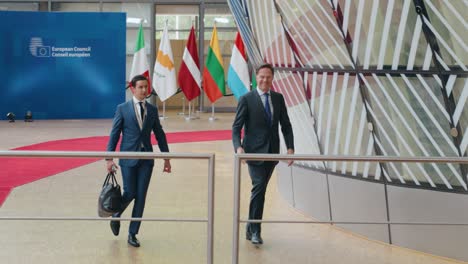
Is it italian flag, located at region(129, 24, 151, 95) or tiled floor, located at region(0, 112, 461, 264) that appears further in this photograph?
italian flag, located at region(129, 24, 151, 95)

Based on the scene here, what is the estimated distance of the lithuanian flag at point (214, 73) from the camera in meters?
23.2

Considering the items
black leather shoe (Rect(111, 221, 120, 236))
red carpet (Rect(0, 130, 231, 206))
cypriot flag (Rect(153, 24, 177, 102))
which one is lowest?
red carpet (Rect(0, 130, 231, 206))

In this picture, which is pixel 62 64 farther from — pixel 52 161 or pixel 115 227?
pixel 115 227

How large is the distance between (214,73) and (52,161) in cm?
1402

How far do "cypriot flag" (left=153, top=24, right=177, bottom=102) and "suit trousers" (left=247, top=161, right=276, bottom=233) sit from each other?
664 inches

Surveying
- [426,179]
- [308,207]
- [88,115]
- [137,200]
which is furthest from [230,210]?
[88,115]

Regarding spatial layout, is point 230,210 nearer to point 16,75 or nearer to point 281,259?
point 281,259

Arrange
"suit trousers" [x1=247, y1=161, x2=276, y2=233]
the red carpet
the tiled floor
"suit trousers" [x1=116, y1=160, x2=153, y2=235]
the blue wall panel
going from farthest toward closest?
the blue wall panel, the red carpet, "suit trousers" [x1=247, y1=161, x2=276, y2=233], "suit trousers" [x1=116, y1=160, x2=153, y2=235], the tiled floor

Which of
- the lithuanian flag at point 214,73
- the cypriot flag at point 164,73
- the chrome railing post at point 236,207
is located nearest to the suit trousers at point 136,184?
the chrome railing post at point 236,207

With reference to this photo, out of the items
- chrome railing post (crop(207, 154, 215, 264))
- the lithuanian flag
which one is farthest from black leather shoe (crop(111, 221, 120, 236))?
the lithuanian flag

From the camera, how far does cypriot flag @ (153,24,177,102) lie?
23422 millimetres

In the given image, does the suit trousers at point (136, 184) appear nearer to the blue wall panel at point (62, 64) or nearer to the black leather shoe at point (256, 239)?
the black leather shoe at point (256, 239)

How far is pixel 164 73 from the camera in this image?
77.2 feet

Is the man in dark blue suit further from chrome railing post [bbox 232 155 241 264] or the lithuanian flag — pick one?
the lithuanian flag
